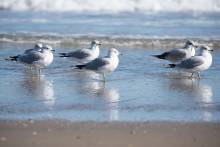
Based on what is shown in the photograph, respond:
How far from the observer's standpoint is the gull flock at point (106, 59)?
Result: 11359 millimetres

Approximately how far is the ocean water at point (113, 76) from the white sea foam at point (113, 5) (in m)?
3.33

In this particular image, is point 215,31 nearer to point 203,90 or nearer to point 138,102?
point 203,90

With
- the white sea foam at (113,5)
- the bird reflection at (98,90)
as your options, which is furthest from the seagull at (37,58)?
the white sea foam at (113,5)

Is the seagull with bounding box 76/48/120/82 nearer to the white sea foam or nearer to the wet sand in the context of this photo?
the wet sand

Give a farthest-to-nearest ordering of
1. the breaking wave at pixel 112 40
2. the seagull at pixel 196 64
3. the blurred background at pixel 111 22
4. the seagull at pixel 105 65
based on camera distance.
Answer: the blurred background at pixel 111 22
the breaking wave at pixel 112 40
the seagull at pixel 196 64
the seagull at pixel 105 65

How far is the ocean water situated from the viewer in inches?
340

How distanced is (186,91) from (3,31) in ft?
32.8

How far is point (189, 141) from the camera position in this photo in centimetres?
705

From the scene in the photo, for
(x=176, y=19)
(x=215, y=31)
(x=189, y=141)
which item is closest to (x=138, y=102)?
(x=189, y=141)

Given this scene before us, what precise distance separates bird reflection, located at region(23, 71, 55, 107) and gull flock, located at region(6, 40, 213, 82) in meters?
0.31

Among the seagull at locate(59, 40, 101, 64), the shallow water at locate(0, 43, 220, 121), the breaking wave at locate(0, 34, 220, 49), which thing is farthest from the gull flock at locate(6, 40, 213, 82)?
the breaking wave at locate(0, 34, 220, 49)

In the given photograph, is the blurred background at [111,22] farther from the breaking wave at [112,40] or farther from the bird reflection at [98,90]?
the bird reflection at [98,90]

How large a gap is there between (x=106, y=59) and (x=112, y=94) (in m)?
1.61

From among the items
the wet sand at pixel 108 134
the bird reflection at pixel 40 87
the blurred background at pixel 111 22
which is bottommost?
the bird reflection at pixel 40 87
